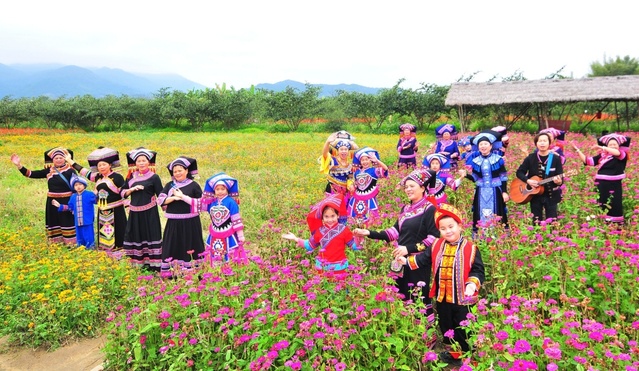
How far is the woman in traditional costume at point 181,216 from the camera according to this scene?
572 cm

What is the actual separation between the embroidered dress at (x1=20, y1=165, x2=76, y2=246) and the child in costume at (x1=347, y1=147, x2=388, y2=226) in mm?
4467

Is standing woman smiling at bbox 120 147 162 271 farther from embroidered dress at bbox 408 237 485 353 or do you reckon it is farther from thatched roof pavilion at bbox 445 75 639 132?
thatched roof pavilion at bbox 445 75 639 132

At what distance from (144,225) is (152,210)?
0.77ft

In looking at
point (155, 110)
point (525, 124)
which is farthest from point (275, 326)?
point (155, 110)

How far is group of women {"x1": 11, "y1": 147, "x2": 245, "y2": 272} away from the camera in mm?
5281

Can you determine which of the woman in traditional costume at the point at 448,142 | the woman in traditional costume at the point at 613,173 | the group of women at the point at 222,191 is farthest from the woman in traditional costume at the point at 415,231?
the woman in traditional costume at the point at 448,142

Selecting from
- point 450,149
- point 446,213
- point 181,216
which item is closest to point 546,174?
point 450,149

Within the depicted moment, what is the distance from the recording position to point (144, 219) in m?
6.37

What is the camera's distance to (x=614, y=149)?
619 centimetres

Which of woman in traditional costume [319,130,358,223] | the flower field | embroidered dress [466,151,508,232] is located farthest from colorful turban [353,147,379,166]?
embroidered dress [466,151,508,232]

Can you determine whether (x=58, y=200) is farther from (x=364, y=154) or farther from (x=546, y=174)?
Answer: (x=546, y=174)

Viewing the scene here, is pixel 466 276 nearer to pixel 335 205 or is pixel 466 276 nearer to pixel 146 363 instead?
pixel 335 205

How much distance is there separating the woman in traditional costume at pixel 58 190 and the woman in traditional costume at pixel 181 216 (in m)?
2.32

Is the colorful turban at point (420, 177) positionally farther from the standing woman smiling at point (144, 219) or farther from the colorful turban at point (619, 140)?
the standing woman smiling at point (144, 219)
